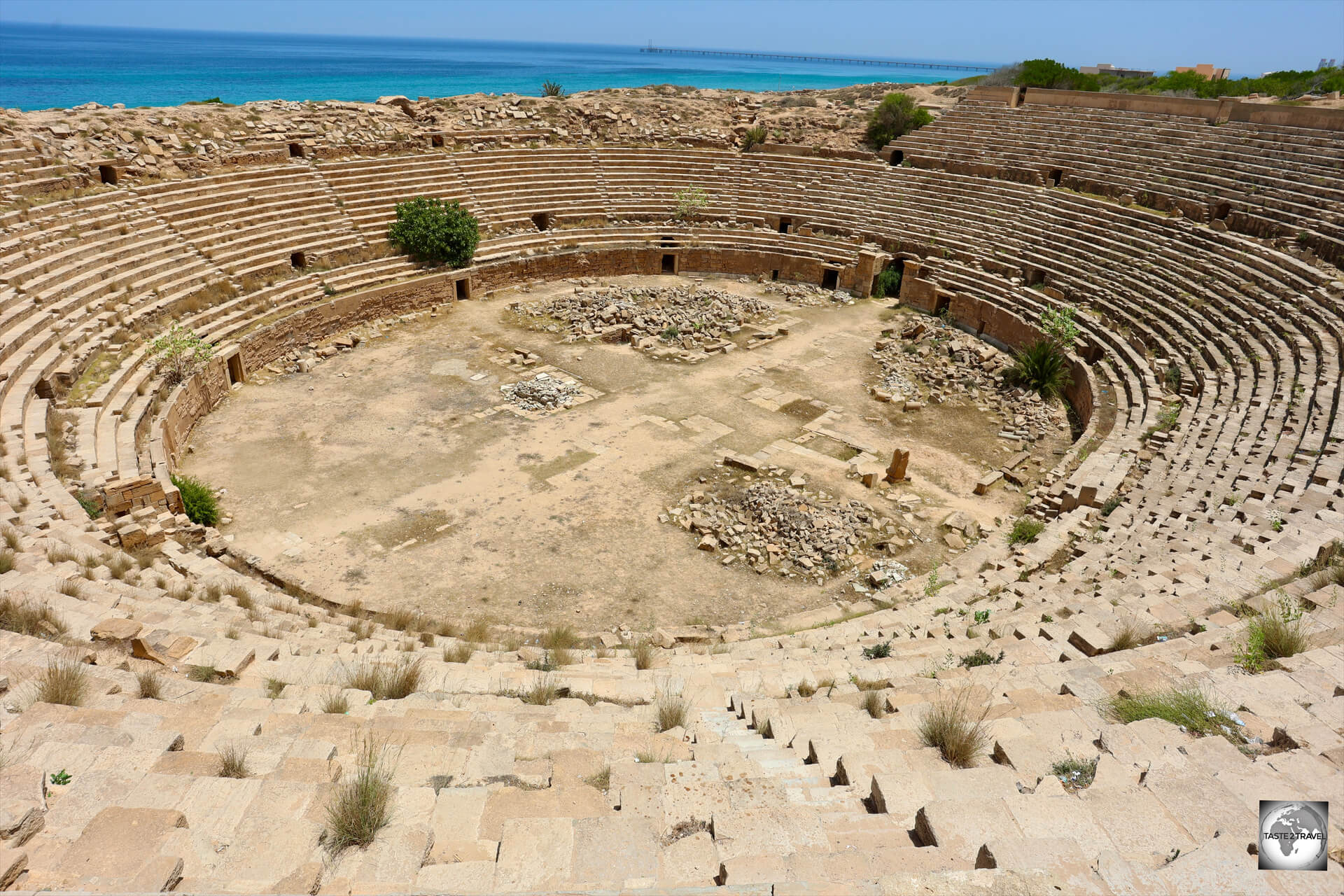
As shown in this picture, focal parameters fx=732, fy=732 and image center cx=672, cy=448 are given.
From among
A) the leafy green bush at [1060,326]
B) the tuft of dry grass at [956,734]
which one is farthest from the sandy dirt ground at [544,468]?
the tuft of dry grass at [956,734]

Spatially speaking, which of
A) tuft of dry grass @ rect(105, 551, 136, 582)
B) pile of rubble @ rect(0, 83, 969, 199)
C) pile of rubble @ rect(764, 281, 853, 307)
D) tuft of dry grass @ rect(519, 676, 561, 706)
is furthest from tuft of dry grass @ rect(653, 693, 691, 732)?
pile of rubble @ rect(0, 83, 969, 199)

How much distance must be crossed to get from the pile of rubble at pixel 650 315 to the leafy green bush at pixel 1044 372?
26.5ft

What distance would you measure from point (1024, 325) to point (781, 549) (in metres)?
13.2

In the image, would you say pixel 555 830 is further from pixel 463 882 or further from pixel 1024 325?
pixel 1024 325

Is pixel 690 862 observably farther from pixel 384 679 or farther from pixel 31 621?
pixel 31 621

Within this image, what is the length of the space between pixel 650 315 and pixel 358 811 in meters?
19.9

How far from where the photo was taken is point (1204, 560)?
8.98 metres

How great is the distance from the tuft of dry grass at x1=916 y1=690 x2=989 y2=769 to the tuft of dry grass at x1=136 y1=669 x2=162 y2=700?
6.10 meters

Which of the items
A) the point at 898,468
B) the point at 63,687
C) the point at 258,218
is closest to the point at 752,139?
the point at 258,218

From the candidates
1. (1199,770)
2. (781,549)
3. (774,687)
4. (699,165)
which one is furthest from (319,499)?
(699,165)

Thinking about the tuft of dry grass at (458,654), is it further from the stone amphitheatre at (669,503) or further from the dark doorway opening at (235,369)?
the dark doorway opening at (235,369)

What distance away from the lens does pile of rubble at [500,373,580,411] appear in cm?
1784

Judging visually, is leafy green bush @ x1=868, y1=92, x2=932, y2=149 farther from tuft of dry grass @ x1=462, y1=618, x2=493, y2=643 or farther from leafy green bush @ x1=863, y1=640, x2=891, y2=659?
tuft of dry grass @ x1=462, y1=618, x2=493, y2=643
